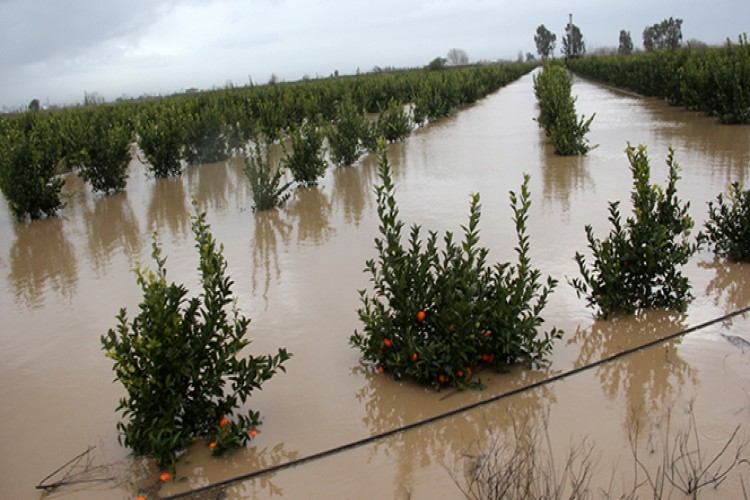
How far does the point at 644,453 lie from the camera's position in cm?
291

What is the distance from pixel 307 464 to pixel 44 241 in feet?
21.4

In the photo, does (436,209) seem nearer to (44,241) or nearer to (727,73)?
(44,241)

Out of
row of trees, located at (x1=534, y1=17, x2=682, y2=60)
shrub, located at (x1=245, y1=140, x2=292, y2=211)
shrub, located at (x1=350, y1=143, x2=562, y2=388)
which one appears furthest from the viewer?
row of trees, located at (x1=534, y1=17, x2=682, y2=60)

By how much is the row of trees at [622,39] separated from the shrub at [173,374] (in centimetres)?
7158

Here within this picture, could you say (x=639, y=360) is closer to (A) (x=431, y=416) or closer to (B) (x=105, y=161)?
(A) (x=431, y=416)

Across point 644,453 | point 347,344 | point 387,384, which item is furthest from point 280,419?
point 644,453

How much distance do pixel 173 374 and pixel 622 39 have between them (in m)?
104

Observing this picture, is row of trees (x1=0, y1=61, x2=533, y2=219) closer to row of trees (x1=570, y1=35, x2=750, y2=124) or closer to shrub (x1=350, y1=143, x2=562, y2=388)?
shrub (x1=350, y1=143, x2=562, y2=388)

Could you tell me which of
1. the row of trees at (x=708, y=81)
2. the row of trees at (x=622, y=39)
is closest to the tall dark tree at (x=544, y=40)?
the row of trees at (x=622, y=39)

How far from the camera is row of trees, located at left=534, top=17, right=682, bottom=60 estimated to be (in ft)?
257

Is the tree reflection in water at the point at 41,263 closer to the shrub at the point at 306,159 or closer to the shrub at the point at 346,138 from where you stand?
the shrub at the point at 306,159

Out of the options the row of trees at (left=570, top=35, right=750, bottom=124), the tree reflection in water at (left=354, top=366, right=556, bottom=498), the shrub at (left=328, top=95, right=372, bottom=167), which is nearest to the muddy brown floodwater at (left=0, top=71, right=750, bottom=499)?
the tree reflection in water at (left=354, top=366, right=556, bottom=498)

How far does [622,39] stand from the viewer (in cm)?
9512

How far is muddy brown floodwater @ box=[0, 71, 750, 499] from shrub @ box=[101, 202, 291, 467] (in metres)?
0.14
